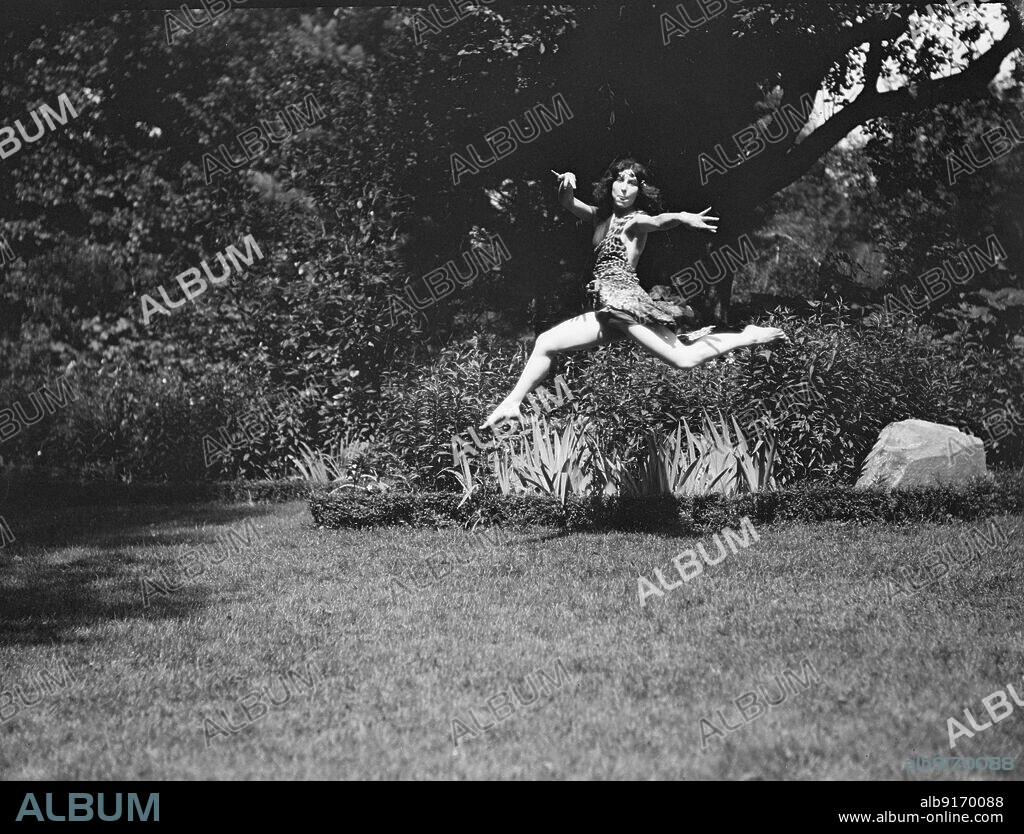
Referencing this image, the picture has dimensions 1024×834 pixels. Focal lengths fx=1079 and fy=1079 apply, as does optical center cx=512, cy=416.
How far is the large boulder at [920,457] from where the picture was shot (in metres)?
9.48

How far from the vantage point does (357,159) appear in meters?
14.9

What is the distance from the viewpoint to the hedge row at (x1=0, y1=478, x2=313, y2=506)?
1256cm

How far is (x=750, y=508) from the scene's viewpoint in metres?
8.95

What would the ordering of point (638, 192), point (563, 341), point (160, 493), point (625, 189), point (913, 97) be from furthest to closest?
1. point (913, 97)
2. point (160, 493)
3. point (638, 192)
4. point (625, 189)
5. point (563, 341)

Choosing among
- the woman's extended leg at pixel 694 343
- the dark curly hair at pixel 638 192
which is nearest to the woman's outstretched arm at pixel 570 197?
the dark curly hair at pixel 638 192

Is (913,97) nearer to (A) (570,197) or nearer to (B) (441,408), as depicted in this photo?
(B) (441,408)

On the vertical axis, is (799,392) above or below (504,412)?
below

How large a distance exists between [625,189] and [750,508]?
116 inches

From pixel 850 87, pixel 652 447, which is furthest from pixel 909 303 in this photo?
pixel 652 447

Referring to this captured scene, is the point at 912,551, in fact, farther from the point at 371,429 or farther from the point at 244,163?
the point at 244,163

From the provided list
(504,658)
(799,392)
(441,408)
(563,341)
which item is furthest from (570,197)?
(799,392)

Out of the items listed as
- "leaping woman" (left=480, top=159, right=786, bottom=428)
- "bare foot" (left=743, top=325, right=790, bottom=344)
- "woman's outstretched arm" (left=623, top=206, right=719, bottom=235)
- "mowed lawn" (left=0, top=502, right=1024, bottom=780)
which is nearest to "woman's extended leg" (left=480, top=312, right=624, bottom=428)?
"leaping woman" (left=480, top=159, right=786, bottom=428)

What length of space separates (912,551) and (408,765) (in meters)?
4.92

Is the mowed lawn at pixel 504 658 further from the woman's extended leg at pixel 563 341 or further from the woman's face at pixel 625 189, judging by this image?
the woman's face at pixel 625 189
